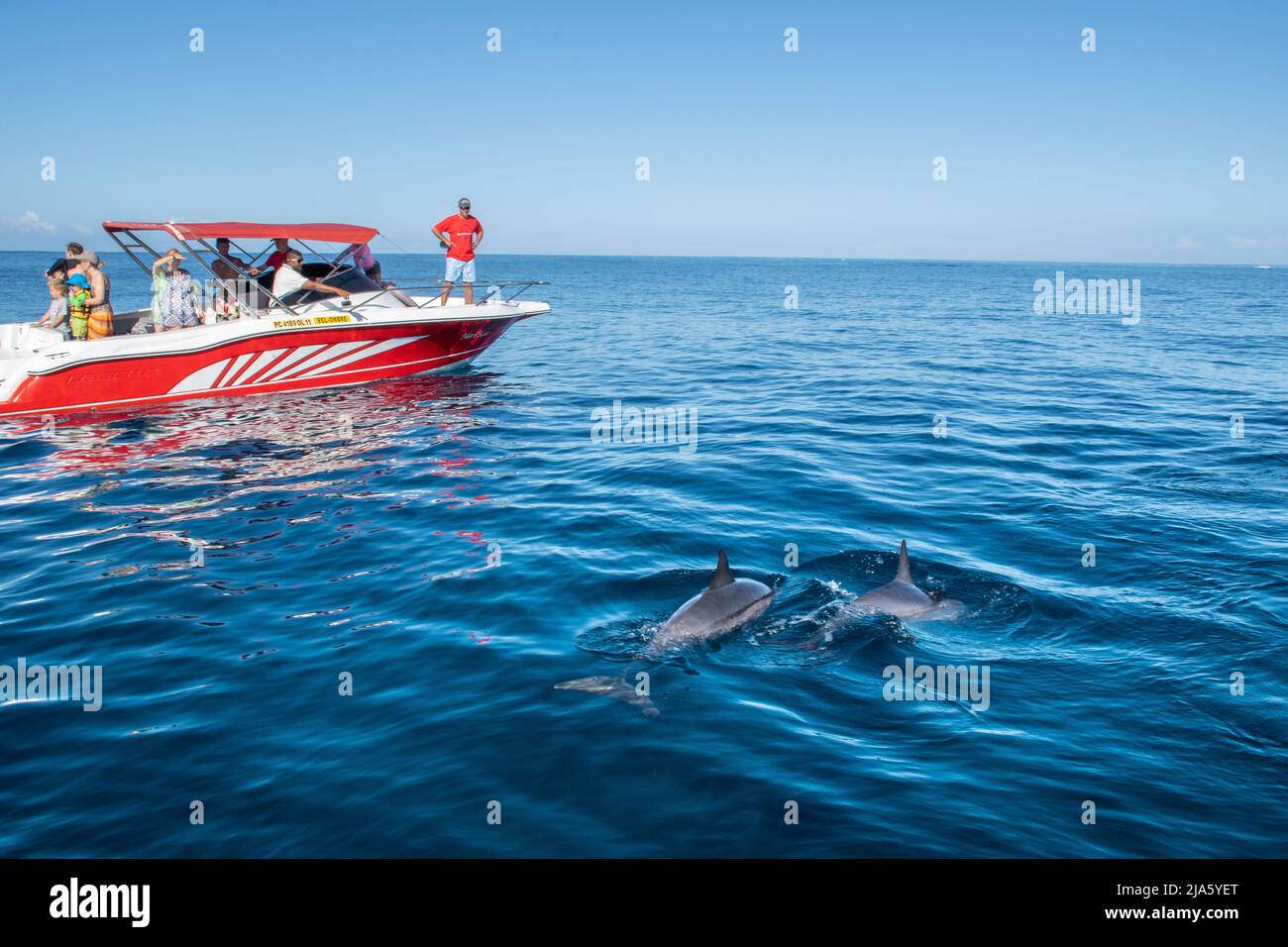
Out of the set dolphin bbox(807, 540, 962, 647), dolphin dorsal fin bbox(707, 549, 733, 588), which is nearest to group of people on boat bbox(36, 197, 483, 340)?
dolphin dorsal fin bbox(707, 549, 733, 588)

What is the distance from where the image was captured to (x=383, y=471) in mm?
14305

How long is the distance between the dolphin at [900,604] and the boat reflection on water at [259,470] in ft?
14.3

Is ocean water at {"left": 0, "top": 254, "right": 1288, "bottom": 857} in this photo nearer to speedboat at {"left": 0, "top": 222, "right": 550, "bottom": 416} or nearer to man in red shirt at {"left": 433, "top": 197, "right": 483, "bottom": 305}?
speedboat at {"left": 0, "top": 222, "right": 550, "bottom": 416}

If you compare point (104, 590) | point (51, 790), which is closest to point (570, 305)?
point (104, 590)

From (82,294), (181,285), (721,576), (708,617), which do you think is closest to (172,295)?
(181,285)

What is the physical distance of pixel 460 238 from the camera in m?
20.5

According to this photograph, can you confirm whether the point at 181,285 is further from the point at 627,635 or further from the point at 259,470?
the point at 627,635

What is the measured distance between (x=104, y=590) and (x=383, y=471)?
5.14m

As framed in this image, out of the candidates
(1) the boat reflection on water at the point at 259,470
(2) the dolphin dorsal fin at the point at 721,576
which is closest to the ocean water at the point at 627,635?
(1) the boat reflection on water at the point at 259,470
